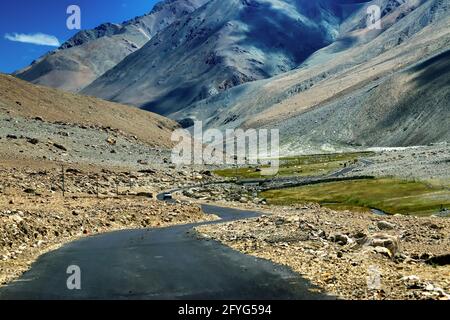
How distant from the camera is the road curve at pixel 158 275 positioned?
3072 cm

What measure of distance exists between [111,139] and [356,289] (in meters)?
152

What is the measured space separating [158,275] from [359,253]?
13.5 meters

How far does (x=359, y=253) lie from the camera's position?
38.3 m

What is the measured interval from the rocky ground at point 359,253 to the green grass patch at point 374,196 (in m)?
30.0

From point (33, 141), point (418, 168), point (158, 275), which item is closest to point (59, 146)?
point (33, 141)

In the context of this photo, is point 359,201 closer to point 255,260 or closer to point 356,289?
point 255,260

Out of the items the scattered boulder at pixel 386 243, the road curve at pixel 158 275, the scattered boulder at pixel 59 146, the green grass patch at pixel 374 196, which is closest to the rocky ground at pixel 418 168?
the green grass patch at pixel 374 196

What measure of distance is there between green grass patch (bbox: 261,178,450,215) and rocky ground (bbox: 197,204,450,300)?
98.6 ft

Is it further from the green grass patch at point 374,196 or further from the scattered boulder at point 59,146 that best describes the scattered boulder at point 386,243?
the scattered boulder at point 59,146

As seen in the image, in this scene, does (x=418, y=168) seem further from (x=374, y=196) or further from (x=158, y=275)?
(x=158, y=275)

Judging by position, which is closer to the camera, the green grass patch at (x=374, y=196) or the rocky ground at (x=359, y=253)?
the rocky ground at (x=359, y=253)
